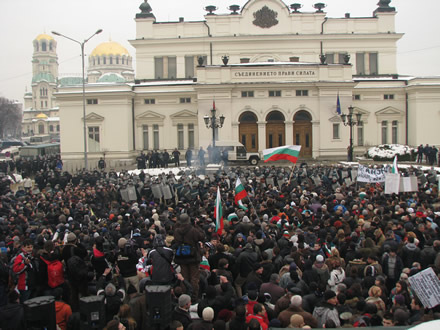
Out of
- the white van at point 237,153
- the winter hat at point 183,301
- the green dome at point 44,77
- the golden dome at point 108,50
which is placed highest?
the golden dome at point 108,50

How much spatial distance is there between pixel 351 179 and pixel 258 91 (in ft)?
53.1

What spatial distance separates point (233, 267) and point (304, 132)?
30925mm

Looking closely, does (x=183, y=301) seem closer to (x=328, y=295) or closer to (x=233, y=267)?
(x=328, y=295)

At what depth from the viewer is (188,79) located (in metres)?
45.8

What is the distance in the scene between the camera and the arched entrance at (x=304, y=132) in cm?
3950

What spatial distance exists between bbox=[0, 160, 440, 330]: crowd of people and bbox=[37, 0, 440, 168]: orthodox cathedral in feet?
70.5

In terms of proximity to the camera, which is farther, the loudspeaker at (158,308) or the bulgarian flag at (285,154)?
the bulgarian flag at (285,154)

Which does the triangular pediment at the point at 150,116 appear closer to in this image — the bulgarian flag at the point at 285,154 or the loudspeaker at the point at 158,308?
the bulgarian flag at the point at 285,154

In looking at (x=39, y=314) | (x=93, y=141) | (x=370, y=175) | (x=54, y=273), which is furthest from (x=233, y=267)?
(x=93, y=141)

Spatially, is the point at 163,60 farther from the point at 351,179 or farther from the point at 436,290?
the point at 436,290

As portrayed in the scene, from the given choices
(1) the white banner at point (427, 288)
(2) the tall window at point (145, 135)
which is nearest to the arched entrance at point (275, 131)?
(2) the tall window at point (145, 135)

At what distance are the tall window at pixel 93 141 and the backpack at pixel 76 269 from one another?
108ft

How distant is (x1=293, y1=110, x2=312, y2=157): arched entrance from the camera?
3950 centimetres

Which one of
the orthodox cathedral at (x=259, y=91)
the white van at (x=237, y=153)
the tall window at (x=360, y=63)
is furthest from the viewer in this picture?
the tall window at (x=360, y=63)
